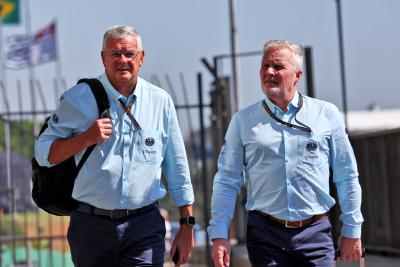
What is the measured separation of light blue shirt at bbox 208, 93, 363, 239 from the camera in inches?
205

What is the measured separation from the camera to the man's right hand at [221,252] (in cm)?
518

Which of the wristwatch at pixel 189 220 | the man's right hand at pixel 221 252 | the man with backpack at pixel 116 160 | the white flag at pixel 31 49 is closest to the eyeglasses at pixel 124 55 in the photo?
the man with backpack at pixel 116 160

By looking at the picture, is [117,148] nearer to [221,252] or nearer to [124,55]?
[124,55]

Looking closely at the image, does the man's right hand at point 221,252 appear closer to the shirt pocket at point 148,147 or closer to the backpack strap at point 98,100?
the shirt pocket at point 148,147

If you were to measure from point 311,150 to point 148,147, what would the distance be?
0.79 metres

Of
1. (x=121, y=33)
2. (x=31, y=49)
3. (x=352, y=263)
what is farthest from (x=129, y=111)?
(x=31, y=49)

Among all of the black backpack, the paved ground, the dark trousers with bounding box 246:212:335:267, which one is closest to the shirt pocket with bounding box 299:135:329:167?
the dark trousers with bounding box 246:212:335:267

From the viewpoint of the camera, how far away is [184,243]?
17.7 ft

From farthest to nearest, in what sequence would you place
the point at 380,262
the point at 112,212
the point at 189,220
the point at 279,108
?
the point at 380,262, the point at 189,220, the point at 279,108, the point at 112,212

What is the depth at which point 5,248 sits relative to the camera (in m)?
16.1

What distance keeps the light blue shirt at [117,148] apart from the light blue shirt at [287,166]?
1.11 ft

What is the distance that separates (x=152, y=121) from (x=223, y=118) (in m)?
6.34

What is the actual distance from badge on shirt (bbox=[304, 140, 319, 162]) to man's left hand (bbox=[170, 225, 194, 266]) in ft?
2.29

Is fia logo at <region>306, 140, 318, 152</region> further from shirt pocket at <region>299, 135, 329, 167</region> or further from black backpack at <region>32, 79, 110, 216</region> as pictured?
black backpack at <region>32, 79, 110, 216</region>
